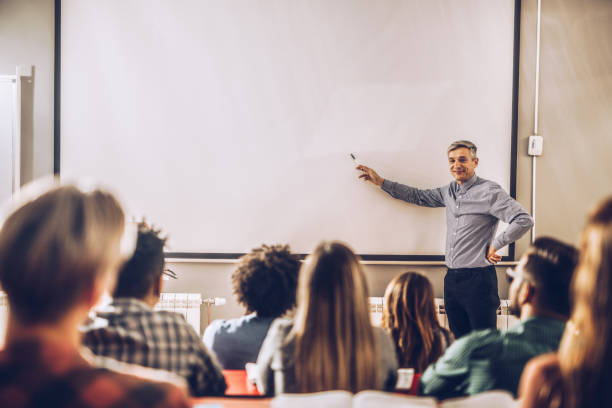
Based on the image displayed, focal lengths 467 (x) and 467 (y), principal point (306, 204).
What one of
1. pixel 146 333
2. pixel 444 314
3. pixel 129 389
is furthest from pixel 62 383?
pixel 444 314

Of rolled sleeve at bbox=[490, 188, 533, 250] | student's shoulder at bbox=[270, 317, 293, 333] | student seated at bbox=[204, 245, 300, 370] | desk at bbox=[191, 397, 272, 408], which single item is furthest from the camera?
rolled sleeve at bbox=[490, 188, 533, 250]

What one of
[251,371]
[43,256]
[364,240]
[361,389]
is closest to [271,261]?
[251,371]

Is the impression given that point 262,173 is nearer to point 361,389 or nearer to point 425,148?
point 425,148

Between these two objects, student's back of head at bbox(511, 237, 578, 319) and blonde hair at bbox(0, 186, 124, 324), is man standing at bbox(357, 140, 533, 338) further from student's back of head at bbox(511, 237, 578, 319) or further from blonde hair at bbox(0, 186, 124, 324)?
blonde hair at bbox(0, 186, 124, 324)

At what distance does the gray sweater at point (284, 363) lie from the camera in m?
1.33

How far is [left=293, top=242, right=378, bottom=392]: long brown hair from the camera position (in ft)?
4.11

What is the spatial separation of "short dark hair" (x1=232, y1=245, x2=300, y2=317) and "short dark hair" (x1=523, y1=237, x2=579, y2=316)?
0.91m

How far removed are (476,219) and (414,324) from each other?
4.78 ft

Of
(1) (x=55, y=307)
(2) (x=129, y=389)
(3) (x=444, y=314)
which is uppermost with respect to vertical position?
(1) (x=55, y=307)

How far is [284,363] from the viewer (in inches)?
52.1

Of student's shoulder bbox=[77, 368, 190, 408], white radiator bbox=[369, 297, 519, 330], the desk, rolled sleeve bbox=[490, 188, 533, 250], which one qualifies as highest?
rolled sleeve bbox=[490, 188, 533, 250]

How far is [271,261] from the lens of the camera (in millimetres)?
1926

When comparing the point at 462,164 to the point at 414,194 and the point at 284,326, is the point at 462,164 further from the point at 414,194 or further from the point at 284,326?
the point at 284,326

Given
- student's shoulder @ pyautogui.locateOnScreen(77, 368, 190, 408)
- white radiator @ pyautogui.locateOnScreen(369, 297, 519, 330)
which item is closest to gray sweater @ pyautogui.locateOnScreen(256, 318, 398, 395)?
student's shoulder @ pyautogui.locateOnScreen(77, 368, 190, 408)
